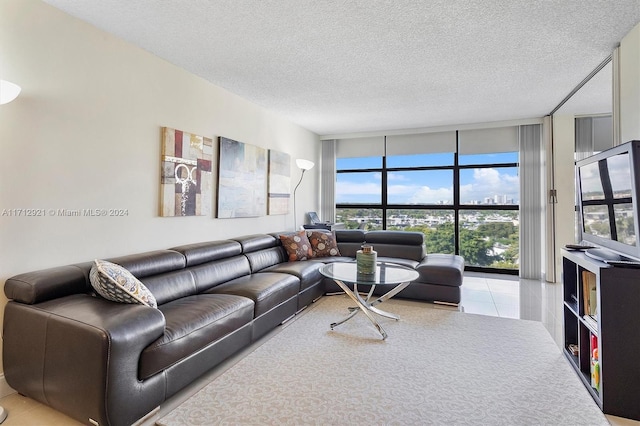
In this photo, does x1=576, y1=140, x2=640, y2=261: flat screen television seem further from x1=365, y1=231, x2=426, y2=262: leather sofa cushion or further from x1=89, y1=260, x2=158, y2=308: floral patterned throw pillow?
x1=89, y1=260, x2=158, y2=308: floral patterned throw pillow

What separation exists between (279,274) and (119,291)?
162 centimetres

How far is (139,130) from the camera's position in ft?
9.20

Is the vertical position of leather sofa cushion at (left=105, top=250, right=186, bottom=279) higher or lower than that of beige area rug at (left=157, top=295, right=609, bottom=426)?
higher

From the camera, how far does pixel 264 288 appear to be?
285 cm

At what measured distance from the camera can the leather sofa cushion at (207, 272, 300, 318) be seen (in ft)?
8.93

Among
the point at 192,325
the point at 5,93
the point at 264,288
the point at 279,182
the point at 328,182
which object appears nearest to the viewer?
the point at 5,93

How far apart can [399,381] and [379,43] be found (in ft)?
8.58

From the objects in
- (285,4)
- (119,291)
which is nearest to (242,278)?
(119,291)

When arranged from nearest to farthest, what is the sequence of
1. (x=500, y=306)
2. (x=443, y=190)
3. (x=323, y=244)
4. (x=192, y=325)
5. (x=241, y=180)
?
(x=192, y=325) < (x=500, y=306) < (x=241, y=180) < (x=323, y=244) < (x=443, y=190)

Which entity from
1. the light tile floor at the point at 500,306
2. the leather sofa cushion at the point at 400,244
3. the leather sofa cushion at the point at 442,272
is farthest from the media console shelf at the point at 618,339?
the leather sofa cushion at the point at 400,244

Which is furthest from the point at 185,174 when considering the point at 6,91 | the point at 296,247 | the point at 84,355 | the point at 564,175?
the point at 564,175

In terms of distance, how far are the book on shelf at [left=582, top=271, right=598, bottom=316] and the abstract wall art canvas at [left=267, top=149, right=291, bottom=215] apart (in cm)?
360

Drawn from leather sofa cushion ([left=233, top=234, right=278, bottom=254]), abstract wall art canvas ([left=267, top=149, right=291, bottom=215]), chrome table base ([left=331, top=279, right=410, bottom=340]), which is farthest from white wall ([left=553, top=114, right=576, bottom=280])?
leather sofa cushion ([left=233, top=234, right=278, bottom=254])

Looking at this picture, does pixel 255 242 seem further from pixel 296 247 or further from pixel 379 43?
pixel 379 43
